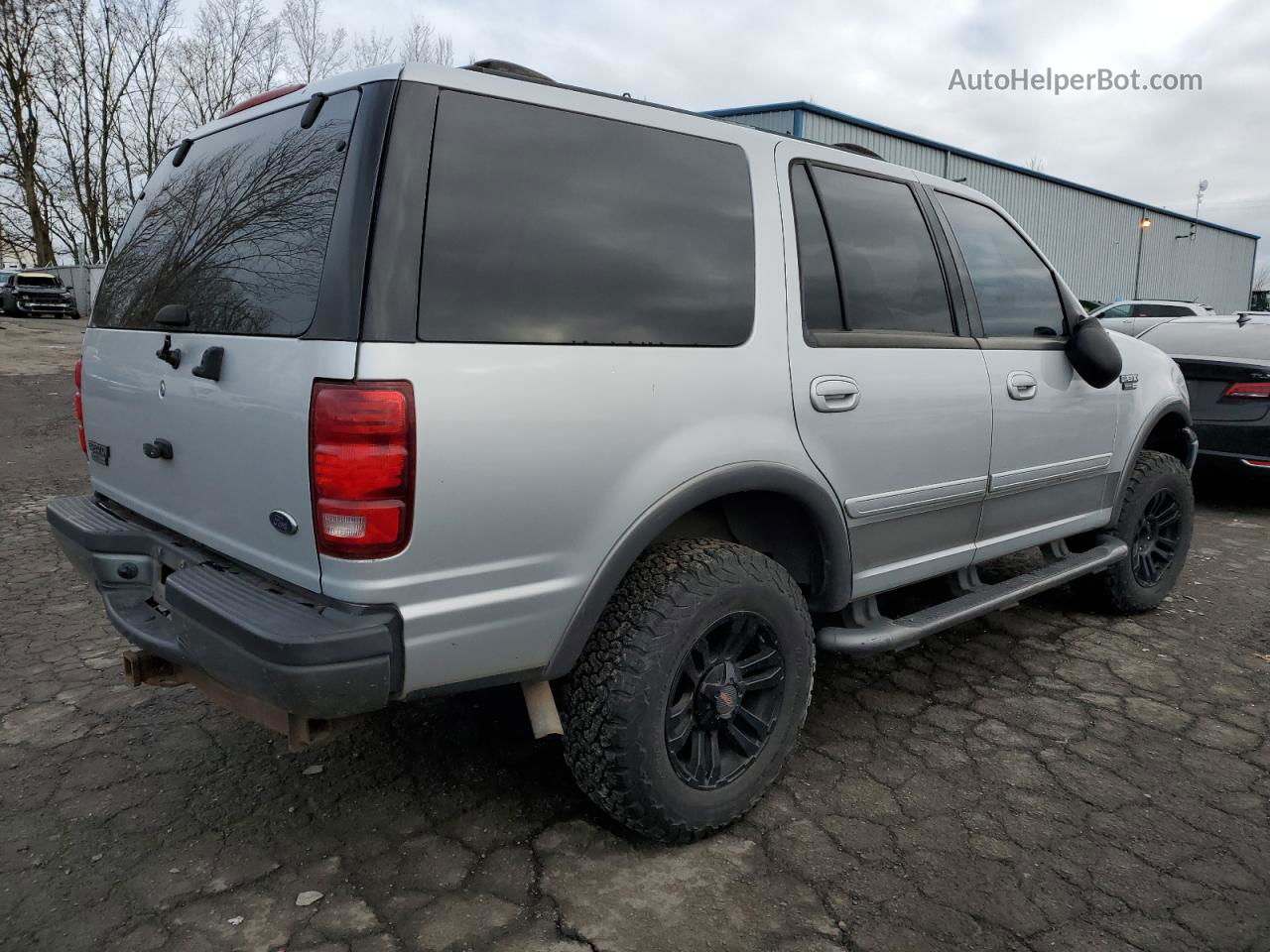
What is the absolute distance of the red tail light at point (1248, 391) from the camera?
636 cm

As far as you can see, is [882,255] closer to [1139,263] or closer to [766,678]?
[766,678]

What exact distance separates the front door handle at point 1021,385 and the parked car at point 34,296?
113ft

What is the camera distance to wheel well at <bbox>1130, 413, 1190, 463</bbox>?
4.43 metres

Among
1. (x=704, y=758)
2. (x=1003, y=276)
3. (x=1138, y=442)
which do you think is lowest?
(x=704, y=758)

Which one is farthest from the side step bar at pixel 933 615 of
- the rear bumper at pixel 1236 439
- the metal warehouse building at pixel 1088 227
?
the metal warehouse building at pixel 1088 227

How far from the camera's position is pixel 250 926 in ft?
7.12

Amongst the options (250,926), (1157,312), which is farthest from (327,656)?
(1157,312)

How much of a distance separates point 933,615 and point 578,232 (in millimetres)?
1785

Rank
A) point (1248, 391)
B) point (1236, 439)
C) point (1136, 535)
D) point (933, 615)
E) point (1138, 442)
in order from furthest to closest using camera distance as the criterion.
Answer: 1. point (1236, 439)
2. point (1248, 391)
3. point (1136, 535)
4. point (1138, 442)
5. point (933, 615)

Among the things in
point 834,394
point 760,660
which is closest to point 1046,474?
point 834,394

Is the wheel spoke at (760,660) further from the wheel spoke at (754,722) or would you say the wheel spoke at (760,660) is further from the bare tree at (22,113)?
the bare tree at (22,113)

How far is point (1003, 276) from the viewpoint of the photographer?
354 cm

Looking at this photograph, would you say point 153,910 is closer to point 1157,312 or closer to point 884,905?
point 884,905

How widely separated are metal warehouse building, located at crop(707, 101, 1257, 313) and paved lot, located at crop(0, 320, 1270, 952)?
1483 centimetres
